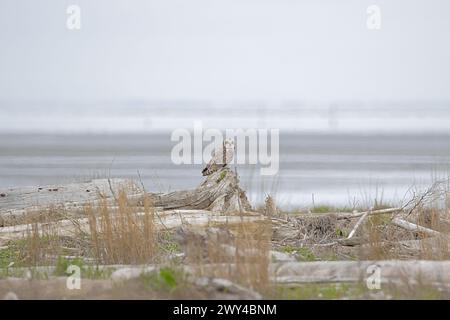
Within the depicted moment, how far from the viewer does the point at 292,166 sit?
28.7 metres

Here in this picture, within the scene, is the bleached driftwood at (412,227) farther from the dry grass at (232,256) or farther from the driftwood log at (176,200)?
the dry grass at (232,256)

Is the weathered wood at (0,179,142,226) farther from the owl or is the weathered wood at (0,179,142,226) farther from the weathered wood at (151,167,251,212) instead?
the owl

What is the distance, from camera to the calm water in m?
18.4

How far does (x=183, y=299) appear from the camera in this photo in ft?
26.2

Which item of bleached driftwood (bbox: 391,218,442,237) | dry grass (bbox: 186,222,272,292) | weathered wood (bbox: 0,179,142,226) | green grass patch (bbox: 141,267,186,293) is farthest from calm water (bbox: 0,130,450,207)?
green grass patch (bbox: 141,267,186,293)

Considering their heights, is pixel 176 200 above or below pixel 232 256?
above

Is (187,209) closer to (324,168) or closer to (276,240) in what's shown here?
(276,240)

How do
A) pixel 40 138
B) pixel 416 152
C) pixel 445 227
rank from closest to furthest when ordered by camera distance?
pixel 445 227, pixel 416 152, pixel 40 138

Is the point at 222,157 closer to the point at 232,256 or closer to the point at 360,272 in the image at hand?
the point at 232,256

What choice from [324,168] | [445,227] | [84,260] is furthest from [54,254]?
[324,168]

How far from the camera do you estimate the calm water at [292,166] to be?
18375 millimetres

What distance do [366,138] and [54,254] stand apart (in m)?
38.6

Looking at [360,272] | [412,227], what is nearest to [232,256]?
[360,272]

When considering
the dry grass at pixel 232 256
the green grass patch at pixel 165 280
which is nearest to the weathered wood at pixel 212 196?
the dry grass at pixel 232 256
